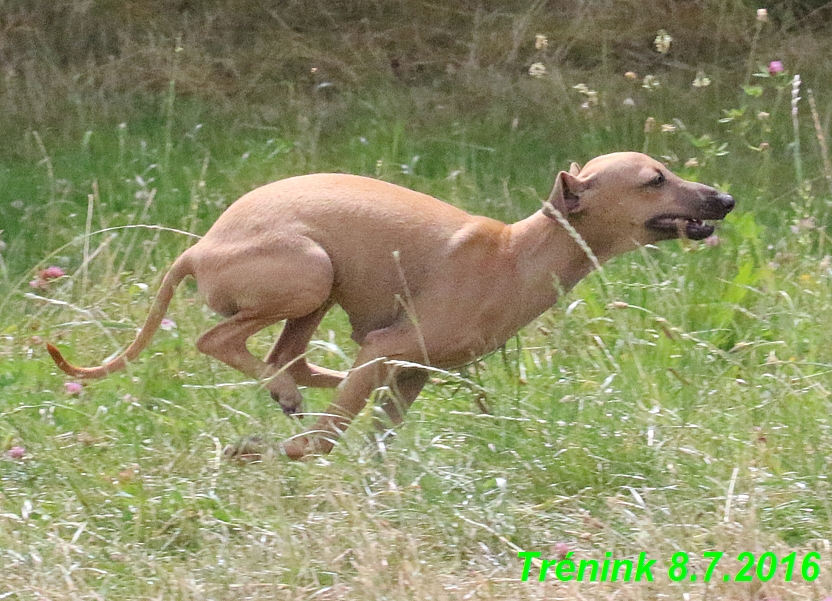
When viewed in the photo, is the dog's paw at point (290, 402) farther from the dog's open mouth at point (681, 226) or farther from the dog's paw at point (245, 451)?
the dog's open mouth at point (681, 226)

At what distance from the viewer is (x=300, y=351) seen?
4250 mm

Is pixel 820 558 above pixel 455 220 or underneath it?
underneath

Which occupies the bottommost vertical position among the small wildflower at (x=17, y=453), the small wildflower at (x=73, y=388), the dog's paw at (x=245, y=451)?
the small wildflower at (x=17, y=453)

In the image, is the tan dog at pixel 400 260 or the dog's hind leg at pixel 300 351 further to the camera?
the dog's hind leg at pixel 300 351

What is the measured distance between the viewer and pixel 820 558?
10.4 feet

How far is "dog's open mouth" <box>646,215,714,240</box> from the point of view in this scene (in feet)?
13.0

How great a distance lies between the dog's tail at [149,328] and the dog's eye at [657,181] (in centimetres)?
151

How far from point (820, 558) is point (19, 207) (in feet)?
16.0

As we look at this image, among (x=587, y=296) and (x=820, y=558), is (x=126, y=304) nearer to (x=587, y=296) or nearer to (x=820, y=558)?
(x=587, y=296)

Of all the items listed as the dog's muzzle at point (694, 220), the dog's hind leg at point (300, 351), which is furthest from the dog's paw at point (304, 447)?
the dog's muzzle at point (694, 220)

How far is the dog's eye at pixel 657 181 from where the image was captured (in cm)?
399

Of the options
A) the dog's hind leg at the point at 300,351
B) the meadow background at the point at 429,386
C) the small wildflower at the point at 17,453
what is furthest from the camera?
the dog's hind leg at the point at 300,351

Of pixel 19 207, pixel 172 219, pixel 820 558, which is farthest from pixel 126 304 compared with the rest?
pixel 820 558

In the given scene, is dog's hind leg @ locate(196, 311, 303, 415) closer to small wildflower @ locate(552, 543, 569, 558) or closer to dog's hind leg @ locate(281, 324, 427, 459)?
dog's hind leg @ locate(281, 324, 427, 459)
